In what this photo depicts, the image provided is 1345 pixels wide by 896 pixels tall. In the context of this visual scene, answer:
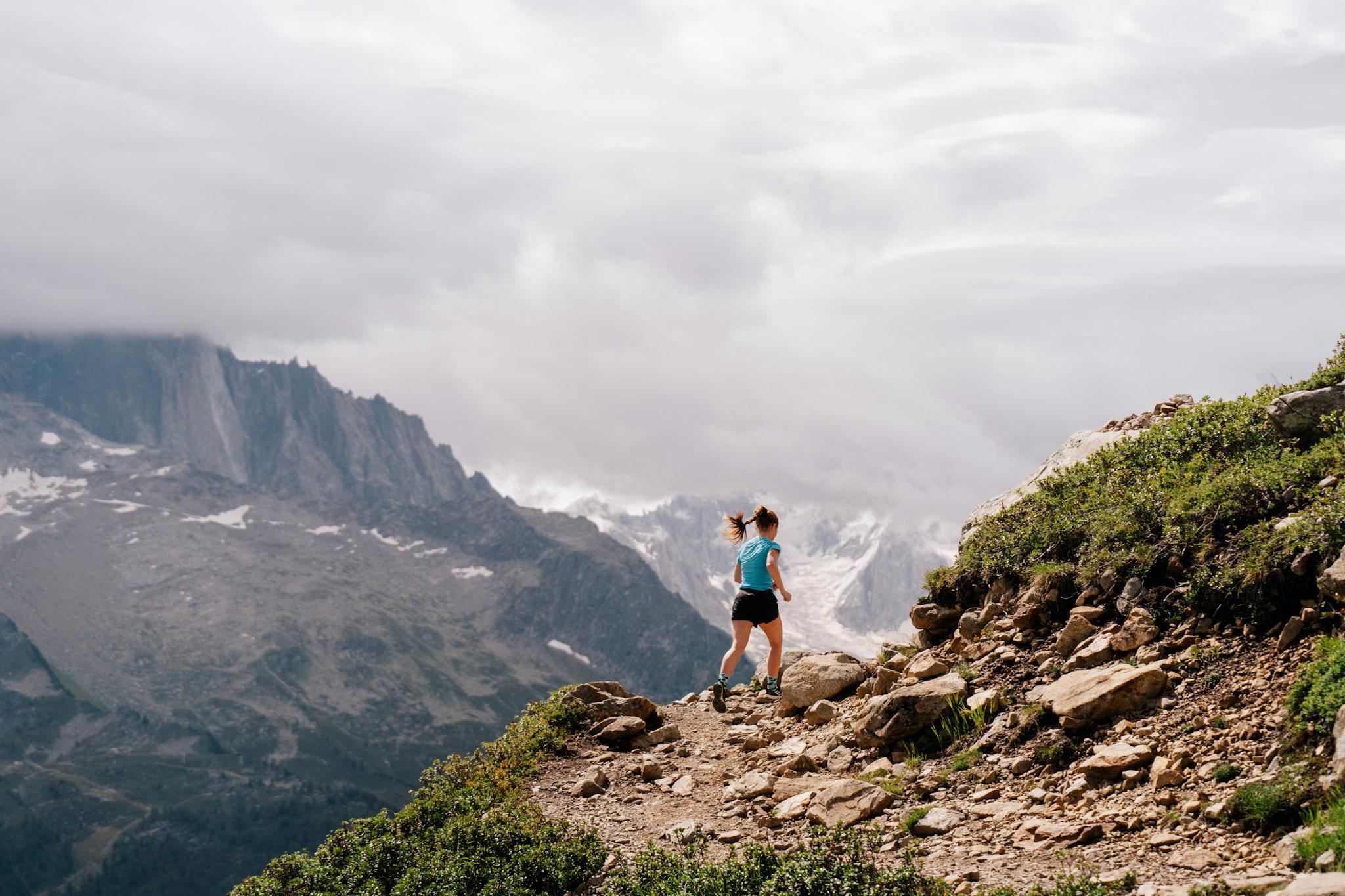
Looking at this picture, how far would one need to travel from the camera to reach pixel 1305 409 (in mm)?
19609

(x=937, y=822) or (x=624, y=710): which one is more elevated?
(x=624, y=710)

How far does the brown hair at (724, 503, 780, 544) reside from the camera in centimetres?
2261

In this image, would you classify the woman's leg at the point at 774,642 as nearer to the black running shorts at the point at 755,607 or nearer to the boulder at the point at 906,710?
the black running shorts at the point at 755,607

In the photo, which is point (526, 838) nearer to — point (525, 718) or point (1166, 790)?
point (525, 718)

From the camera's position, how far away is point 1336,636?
548 inches

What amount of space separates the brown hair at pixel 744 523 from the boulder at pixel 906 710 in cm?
509

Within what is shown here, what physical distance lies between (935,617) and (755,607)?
421cm

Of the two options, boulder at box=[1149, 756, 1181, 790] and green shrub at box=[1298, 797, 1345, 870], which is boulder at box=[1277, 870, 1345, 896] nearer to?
green shrub at box=[1298, 797, 1345, 870]

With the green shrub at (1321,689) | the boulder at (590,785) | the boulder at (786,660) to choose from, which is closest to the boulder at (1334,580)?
the green shrub at (1321,689)

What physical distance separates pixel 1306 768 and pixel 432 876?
14.6 meters

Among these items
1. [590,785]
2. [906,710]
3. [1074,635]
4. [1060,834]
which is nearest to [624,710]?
[590,785]

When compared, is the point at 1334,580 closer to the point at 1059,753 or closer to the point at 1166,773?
the point at 1166,773

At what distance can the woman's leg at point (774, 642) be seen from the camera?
22562 millimetres

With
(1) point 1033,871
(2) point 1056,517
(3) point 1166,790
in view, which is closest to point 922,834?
(1) point 1033,871
